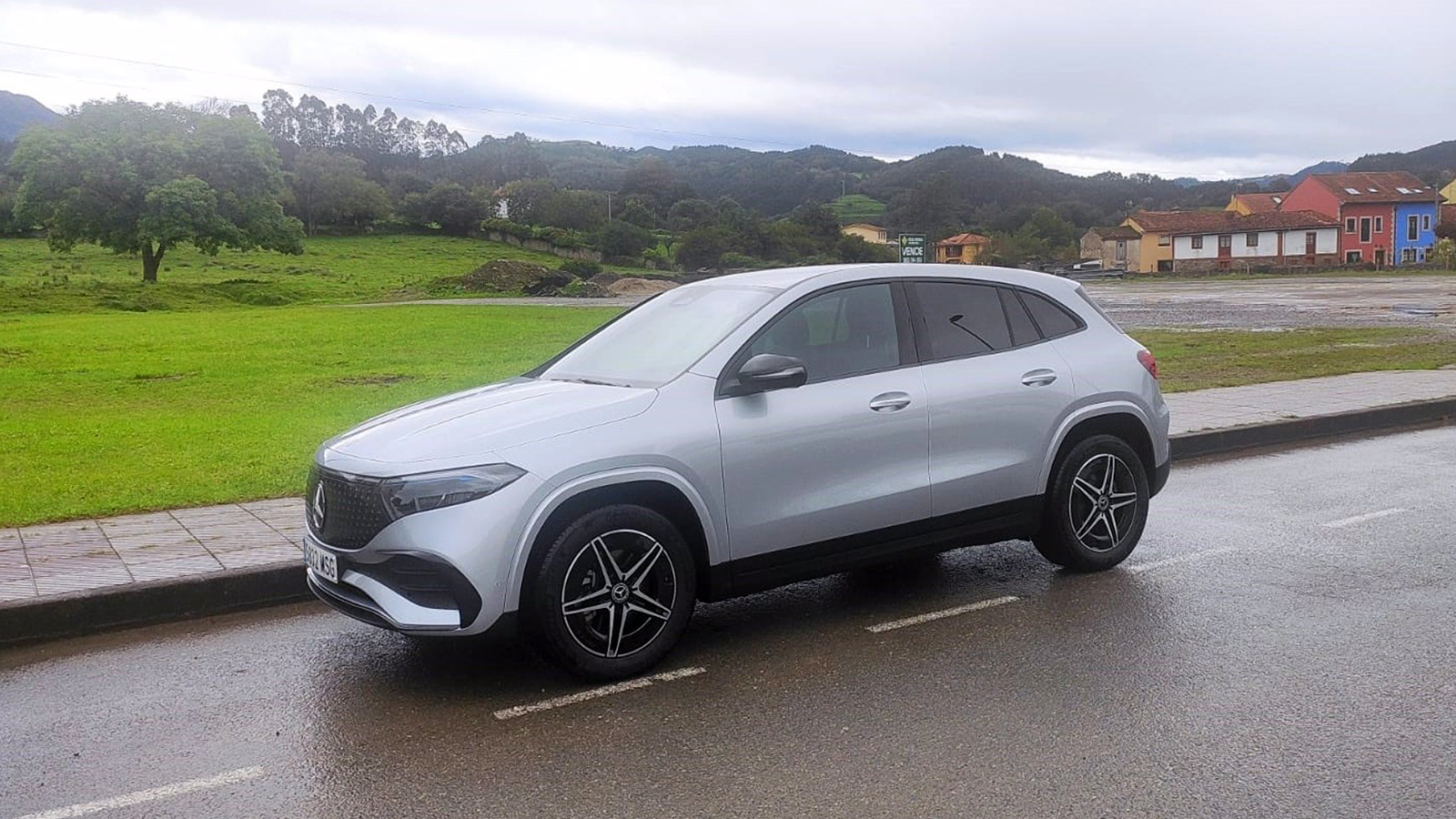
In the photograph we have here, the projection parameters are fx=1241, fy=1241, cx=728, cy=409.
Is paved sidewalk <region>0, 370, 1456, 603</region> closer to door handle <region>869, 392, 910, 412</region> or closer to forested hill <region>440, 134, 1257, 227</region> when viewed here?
door handle <region>869, 392, 910, 412</region>

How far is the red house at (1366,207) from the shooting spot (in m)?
97.5

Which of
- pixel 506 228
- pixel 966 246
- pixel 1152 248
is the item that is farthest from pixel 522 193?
pixel 1152 248

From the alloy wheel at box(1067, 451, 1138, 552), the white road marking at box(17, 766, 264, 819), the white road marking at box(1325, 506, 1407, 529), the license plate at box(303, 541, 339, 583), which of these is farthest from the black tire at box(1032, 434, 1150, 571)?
the white road marking at box(17, 766, 264, 819)

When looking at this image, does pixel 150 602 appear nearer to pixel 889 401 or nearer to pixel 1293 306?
pixel 889 401

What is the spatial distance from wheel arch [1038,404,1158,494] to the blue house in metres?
104

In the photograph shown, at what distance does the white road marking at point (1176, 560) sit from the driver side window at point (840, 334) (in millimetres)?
2040

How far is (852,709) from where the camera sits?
4.79m

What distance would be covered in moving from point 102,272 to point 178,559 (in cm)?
6585

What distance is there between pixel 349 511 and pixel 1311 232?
103m

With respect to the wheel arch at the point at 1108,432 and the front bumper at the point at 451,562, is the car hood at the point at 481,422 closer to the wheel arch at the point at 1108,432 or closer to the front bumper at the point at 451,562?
the front bumper at the point at 451,562

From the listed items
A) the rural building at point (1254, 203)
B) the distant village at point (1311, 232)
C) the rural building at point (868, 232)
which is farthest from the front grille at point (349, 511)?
the rural building at point (1254, 203)

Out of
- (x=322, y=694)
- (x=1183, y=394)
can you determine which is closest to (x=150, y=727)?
(x=322, y=694)

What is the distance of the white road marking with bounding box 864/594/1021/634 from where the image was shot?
233 inches

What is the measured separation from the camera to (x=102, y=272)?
2564 inches
